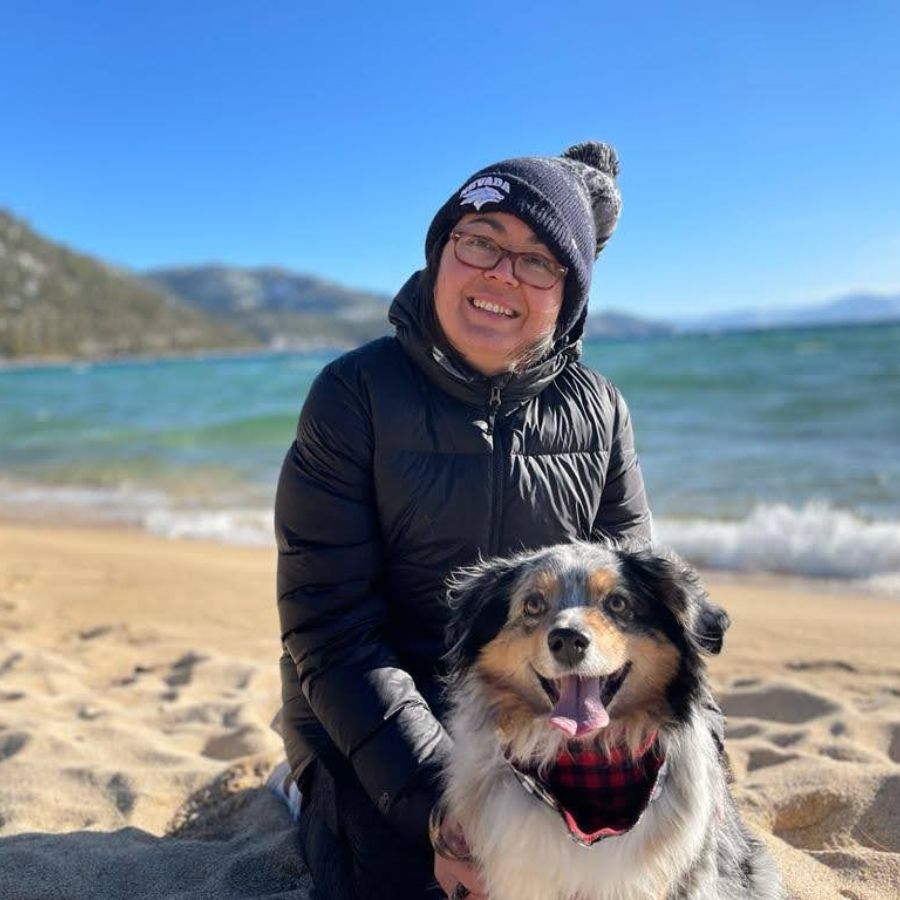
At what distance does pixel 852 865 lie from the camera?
2840 mm

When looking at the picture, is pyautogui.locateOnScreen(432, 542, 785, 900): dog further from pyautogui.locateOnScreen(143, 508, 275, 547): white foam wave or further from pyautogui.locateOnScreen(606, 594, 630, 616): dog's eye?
pyautogui.locateOnScreen(143, 508, 275, 547): white foam wave

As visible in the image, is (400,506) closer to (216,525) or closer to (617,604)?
(617,604)

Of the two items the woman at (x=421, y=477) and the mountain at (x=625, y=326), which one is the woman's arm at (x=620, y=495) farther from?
the mountain at (x=625, y=326)

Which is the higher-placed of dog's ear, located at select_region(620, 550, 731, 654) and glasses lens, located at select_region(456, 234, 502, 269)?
glasses lens, located at select_region(456, 234, 502, 269)

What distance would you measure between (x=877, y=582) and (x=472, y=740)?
5343 mm

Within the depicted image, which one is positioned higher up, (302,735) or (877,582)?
(302,735)

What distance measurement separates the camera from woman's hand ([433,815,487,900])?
7.08ft

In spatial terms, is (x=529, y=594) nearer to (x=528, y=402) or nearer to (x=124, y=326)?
(x=528, y=402)

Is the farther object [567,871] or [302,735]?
[302,735]

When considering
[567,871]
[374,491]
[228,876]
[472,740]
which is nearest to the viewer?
[567,871]

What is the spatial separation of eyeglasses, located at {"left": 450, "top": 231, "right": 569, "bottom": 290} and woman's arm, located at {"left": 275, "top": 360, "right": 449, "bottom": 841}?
0.48 m

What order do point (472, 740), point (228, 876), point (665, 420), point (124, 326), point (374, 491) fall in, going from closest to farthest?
point (472, 740)
point (374, 491)
point (228, 876)
point (665, 420)
point (124, 326)

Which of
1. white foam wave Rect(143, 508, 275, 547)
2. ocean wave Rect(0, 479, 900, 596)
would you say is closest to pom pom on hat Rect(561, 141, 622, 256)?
ocean wave Rect(0, 479, 900, 596)

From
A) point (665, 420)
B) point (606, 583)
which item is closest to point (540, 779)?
point (606, 583)
